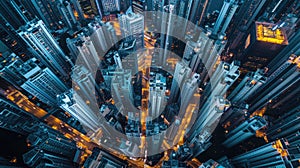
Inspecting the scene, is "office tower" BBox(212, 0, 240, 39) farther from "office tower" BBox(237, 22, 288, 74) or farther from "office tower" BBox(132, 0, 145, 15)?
"office tower" BBox(132, 0, 145, 15)

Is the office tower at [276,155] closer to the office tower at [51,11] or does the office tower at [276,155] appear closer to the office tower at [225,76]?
the office tower at [225,76]

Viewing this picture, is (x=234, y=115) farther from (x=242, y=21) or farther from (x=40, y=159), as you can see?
(x=40, y=159)

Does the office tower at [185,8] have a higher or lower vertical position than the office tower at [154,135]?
higher

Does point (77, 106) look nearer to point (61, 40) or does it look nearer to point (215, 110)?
point (215, 110)

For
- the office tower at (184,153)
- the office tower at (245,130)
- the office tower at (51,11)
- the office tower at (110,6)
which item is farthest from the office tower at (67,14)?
the office tower at (245,130)

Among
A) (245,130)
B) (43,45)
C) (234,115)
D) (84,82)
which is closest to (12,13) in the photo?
(43,45)
